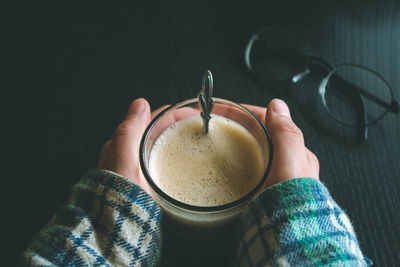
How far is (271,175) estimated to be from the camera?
0.55m

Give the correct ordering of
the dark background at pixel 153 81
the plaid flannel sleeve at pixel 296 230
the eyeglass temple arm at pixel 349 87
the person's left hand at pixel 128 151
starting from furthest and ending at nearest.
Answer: the eyeglass temple arm at pixel 349 87, the dark background at pixel 153 81, the person's left hand at pixel 128 151, the plaid flannel sleeve at pixel 296 230

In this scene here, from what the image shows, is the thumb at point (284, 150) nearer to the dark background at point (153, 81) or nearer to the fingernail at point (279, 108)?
the fingernail at point (279, 108)

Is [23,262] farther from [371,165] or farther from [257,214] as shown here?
[371,165]

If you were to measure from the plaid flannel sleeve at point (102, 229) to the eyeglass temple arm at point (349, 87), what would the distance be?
0.59m

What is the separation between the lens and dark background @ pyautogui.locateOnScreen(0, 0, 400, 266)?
0.72 meters

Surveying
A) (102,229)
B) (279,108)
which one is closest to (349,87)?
(279,108)

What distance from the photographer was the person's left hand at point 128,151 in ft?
1.82

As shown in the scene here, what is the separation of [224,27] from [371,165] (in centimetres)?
51

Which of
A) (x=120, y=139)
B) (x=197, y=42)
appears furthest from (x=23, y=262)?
(x=197, y=42)

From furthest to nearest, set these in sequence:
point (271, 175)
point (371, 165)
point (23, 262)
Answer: point (371, 165) < point (271, 175) < point (23, 262)

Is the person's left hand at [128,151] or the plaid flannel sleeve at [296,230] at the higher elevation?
the person's left hand at [128,151]

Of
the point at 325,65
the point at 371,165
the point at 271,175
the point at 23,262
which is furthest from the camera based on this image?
the point at 325,65

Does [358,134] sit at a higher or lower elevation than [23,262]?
lower

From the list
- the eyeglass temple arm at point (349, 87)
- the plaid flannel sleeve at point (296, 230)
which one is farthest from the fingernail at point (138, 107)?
the eyeglass temple arm at point (349, 87)
